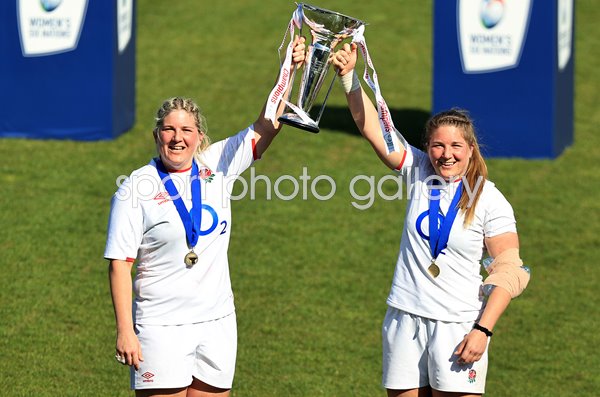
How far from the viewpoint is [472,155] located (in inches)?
200

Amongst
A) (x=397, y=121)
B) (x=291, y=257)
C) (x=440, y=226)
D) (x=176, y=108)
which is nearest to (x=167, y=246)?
(x=176, y=108)

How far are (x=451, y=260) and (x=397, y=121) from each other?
8545mm

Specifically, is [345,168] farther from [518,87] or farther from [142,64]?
[142,64]

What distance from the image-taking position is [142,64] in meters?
15.2

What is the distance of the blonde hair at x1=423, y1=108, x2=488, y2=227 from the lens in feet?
16.2

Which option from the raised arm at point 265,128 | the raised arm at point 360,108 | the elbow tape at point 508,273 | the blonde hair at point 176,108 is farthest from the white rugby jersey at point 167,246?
the elbow tape at point 508,273

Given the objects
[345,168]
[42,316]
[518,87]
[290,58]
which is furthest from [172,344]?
[518,87]

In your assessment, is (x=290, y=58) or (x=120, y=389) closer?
(x=290, y=58)

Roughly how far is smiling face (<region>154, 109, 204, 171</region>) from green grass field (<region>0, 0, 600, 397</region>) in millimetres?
2731

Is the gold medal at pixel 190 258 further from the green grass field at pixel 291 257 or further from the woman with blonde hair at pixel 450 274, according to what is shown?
the green grass field at pixel 291 257

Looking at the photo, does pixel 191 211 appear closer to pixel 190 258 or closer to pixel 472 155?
pixel 190 258

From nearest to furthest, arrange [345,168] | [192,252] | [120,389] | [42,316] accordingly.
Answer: [192,252] → [120,389] → [42,316] → [345,168]

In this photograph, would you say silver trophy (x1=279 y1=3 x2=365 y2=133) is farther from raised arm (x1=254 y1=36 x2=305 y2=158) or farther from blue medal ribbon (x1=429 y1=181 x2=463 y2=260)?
blue medal ribbon (x1=429 y1=181 x2=463 y2=260)

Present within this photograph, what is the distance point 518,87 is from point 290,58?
7204mm
